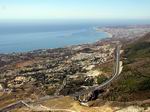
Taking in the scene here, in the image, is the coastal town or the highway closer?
the highway

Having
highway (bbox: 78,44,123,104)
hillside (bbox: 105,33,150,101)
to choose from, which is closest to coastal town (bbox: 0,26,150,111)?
highway (bbox: 78,44,123,104)

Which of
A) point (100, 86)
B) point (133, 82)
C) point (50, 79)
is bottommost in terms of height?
point (50, 79)

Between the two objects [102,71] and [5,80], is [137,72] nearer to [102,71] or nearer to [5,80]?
[102,71]

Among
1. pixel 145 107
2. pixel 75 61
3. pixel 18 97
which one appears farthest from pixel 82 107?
pixel 75 61

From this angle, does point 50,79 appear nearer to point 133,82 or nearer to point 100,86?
point 100,86

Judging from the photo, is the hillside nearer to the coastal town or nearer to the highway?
the highway

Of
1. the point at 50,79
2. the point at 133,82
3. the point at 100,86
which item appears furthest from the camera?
the point at 50,79

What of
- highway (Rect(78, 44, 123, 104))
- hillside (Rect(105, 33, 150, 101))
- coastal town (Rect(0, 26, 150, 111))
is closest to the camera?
hillside (Rect(105, 33, 150, 101))

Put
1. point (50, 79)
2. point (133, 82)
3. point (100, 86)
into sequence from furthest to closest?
point (50, 79) → point (100, 86) → point (133, 82)

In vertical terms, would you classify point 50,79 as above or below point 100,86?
below

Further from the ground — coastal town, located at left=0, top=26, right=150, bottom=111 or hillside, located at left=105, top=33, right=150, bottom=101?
hillside, located at left=105, top=33, right=150, bottom=101

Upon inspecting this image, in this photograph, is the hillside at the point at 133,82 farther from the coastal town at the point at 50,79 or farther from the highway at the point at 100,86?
the coastal town at the point at 50,79

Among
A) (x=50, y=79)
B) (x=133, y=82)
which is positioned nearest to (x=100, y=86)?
(x=133, y=82)
